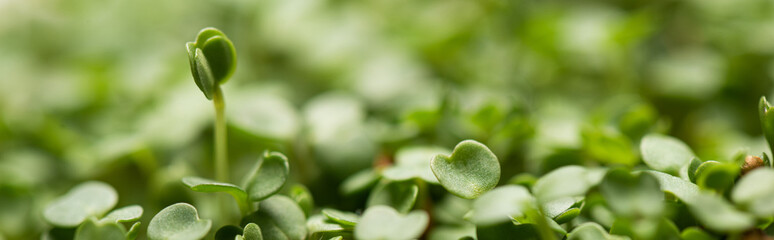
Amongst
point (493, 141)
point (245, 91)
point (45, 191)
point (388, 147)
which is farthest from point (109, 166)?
point (493, 141)

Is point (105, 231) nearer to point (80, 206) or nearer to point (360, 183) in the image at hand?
point (80, 206)

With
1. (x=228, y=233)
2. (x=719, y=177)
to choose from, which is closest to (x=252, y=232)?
(x=228, y=233)

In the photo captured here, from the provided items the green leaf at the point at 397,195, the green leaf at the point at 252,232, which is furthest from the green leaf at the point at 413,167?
the green leaf at the point at 252,232

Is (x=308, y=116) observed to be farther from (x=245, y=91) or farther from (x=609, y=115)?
(x=609, y=115)

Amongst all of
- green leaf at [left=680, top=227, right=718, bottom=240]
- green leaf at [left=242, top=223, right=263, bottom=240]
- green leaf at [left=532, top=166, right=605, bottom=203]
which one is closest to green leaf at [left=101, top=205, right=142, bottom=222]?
green leaf at [left=242, top=223, right=263, bottom=240]

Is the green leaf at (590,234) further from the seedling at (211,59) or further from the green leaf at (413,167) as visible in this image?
the seedling at (211,59)

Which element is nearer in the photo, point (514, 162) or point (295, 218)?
point (295, 218)
